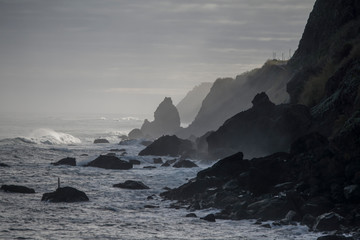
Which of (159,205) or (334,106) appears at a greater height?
(334,106)

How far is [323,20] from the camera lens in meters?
59.5

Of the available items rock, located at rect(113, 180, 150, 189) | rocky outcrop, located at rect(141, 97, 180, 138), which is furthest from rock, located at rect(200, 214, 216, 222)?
rocky outcrop, located at rect(141, 97, 180, 138)

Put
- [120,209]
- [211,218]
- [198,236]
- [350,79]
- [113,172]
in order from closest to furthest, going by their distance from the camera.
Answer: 1. [198,236]
2. [211,218]
3. [120,209]
4. [350,79]
5. [113,172]

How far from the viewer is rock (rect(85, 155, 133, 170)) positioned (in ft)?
183

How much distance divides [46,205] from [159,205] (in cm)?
707

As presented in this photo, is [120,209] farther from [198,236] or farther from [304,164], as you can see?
[304,164]

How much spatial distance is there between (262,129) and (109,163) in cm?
1767

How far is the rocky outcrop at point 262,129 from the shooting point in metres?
43.2

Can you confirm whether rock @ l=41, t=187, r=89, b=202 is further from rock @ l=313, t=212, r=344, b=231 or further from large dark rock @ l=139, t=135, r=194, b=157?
large dark rock @ l=139, t=135, r=194, b=157

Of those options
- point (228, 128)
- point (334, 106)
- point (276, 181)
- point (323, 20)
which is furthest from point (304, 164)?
point (323, 20)

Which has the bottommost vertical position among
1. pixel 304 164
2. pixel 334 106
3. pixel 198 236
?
pixel 198 236

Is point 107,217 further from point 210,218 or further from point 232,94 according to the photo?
point 232,94

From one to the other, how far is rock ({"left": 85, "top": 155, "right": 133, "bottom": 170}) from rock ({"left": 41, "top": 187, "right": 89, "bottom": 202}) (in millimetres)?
21352

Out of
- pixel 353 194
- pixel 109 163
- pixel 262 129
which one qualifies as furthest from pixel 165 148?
pixel 353 194
